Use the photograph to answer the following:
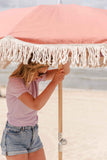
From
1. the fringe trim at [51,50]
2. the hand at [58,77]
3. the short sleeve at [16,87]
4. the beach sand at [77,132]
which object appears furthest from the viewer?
the beach sand at [77,132]

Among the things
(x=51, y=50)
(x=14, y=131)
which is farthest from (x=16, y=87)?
(x=51, y=50)

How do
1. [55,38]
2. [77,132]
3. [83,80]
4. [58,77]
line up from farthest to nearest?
[83,80] < [77,132] < [58,77] < [55,38]

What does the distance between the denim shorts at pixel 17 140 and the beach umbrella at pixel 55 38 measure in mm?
656

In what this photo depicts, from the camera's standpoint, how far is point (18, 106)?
237 centimetres

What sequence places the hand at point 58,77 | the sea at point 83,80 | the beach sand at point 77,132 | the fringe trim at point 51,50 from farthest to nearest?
1. the sea at point 83,80
2. the beach sand at point 77,132
3. the hand at point 58,77
4. the fringe trim at point 51,50

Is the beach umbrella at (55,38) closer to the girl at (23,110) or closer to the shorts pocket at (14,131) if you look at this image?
the girl at (23,110)

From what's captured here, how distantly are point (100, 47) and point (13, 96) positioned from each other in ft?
2.87

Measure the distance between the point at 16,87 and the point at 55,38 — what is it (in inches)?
22.9

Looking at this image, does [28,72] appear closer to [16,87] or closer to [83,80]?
[16,87]

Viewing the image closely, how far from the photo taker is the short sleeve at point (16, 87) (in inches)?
89.7

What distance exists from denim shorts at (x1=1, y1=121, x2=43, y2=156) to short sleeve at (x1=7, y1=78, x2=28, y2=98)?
307mm

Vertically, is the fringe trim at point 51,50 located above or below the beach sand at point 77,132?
above

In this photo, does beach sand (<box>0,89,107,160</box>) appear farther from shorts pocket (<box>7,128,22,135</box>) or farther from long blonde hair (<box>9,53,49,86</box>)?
long blonde hair (<box>9,53,49,86</box>)

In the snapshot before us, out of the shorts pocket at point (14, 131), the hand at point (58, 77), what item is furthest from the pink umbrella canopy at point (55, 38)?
the shorts pocket at point (14, 131)
